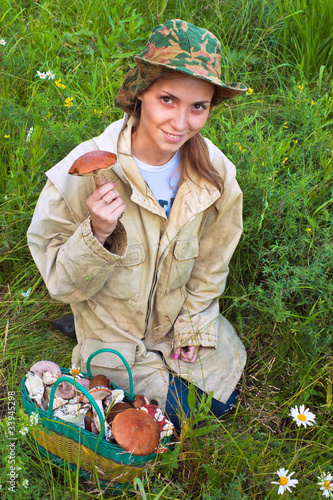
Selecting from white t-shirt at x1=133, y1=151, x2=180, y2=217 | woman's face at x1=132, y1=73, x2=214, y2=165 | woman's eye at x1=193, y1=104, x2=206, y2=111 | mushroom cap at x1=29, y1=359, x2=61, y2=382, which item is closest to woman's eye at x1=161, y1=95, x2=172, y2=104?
woman's face at x1=132, y1=73, x2=214, y2=165

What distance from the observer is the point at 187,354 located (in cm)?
261

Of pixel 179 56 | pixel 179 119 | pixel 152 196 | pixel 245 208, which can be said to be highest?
pixel 179 56

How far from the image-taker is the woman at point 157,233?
1.99 meters

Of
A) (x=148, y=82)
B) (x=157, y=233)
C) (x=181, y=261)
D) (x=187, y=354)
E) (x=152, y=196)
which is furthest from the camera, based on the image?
(x=187, y=354)

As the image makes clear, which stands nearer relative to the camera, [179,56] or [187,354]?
[179,56]

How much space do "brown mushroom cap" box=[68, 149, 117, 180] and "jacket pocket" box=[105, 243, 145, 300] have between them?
0.57 meters

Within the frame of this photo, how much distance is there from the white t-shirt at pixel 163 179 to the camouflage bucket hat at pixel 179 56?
41cm

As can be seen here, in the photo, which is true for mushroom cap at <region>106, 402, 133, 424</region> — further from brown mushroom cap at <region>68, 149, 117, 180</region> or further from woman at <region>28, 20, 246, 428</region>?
brown mushroom cap at <region>68, 149, 117, 180</region>

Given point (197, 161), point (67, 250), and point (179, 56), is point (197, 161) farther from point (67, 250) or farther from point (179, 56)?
point (67, 250)

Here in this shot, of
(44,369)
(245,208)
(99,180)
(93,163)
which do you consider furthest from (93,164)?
(245,208)

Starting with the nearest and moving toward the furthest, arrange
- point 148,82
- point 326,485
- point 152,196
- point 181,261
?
point 326,485, point 148,82, point 152,196, point 181,261

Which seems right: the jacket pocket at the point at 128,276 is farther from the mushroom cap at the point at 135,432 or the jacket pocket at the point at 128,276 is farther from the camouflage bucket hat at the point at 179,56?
the camouflage bucket hat at the point at 179,56

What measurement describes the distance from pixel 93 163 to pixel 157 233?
0.62 m

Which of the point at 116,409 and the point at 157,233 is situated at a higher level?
the point at 157,233
